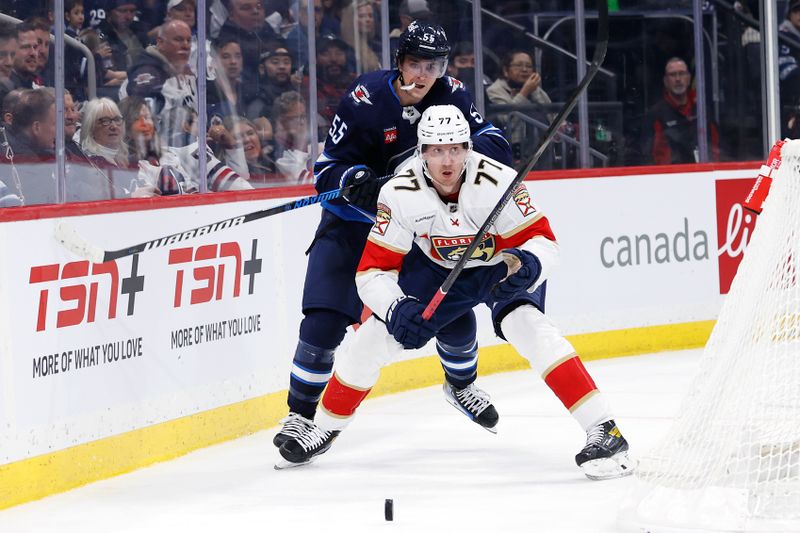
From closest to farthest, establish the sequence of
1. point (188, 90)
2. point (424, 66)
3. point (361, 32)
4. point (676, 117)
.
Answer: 1. point (424, 66)
2. point (188, 90)
3. point (361, 32)
4. point (676, 117)

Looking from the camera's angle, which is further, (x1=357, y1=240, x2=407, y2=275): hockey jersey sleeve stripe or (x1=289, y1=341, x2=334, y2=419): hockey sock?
(x1=289, y1=341, x2=334, y2=419): hockey sock

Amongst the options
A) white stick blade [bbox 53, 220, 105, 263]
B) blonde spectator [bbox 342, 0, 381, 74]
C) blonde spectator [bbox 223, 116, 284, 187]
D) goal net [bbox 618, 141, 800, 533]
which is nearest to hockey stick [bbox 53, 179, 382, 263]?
white stick blade [bbox 53, 220, 105, 263]

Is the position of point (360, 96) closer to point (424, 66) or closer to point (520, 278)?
point (424, 66)

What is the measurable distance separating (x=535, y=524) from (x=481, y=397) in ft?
3.65

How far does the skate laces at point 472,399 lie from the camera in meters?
4.20

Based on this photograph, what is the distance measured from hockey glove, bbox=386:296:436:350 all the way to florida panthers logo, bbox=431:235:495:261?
0.20 meters

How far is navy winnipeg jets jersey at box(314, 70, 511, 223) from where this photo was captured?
12.9ft

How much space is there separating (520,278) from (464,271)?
28 centimetres

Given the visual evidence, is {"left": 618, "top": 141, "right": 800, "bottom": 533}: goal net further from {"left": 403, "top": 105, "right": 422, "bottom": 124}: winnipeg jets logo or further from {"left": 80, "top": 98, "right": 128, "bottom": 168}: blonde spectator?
{"left": 80, "top": 98, "right": 128, "bottom": 168}: blonde spectator

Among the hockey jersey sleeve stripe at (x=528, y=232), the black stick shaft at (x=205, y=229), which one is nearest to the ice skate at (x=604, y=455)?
the hockey jersey sleeve stripe at (x=528, y=232)

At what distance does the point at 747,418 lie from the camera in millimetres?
3047

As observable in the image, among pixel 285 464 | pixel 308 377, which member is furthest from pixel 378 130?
pixel 285 464

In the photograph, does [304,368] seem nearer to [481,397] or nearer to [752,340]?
[481,397]

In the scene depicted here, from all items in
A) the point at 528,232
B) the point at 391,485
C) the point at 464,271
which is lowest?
the point at 391,485
